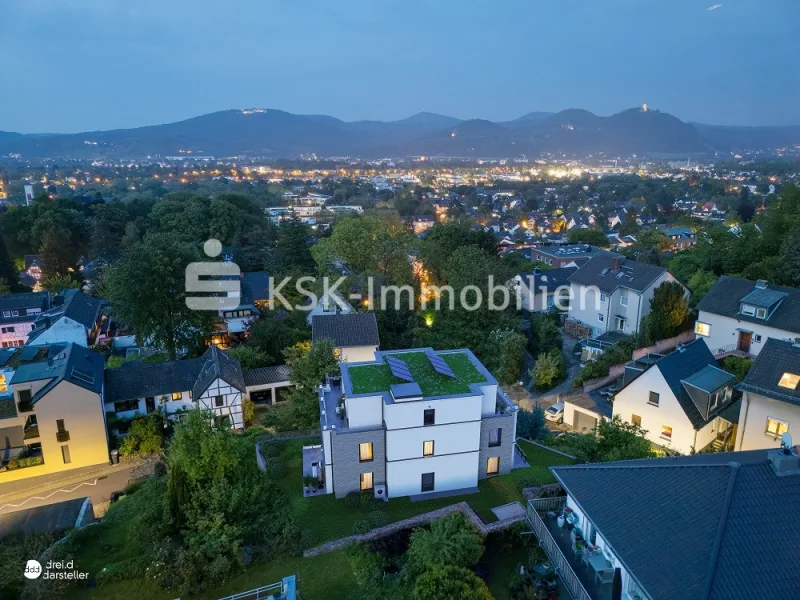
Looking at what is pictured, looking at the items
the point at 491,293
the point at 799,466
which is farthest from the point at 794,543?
the point at 491,293

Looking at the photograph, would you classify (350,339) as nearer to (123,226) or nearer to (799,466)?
(799,466)

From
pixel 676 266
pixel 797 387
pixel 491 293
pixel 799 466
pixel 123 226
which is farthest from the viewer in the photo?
pixel 123 226

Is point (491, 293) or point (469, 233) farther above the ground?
point (469, 233)

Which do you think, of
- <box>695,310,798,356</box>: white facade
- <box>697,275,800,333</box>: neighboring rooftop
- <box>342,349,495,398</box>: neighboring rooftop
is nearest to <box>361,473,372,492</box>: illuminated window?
<box>342,349,495,398</box>: neighboring rooftop

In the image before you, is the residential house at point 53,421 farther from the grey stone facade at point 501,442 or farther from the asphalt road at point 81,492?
the grey stone facade at point 501,442

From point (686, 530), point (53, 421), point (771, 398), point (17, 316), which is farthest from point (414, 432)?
point (17, 316)

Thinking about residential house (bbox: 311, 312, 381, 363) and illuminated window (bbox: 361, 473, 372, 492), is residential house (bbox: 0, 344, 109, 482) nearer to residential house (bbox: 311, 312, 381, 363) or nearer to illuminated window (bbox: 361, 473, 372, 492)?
residential house (bbox: 311, 312, 381, 363)

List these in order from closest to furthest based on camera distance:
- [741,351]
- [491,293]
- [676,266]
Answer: [741,351] < [491,293] < [676,266]

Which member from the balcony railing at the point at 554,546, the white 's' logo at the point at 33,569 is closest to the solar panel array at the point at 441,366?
the balcony railing at the point at 554,546
